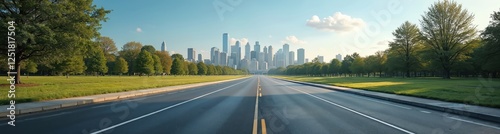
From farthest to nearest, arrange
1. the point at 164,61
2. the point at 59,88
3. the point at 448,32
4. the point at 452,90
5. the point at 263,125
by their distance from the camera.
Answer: the point at 164,61 < the point at 448,32 < the point at 59,88 < the point at 452,90 < the point at 263,125

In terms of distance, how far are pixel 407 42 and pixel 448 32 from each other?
13.1m

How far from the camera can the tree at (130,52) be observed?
108562 mm

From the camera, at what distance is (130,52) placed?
110 meters

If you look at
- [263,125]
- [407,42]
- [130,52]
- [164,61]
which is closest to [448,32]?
[407,42]

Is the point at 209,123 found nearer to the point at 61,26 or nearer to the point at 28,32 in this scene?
the point at 28,32

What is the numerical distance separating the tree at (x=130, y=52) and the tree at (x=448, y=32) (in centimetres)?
9004

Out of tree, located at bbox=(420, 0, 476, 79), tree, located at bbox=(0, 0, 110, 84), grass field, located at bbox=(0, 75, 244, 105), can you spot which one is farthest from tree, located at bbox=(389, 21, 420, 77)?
tree, located at bbox=(0, 0, 110, 84)

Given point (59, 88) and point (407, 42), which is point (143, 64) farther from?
point (407, 42)

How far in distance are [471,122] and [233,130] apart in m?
7.81

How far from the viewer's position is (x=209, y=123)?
30.1ft

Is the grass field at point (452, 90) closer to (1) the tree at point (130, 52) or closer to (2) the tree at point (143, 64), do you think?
(2) the tree at point (143, 64)

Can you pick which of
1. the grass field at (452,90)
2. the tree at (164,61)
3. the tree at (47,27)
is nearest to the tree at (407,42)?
the grass field at (452,90)

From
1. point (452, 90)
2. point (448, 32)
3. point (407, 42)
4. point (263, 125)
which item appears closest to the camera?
point (263, 125)

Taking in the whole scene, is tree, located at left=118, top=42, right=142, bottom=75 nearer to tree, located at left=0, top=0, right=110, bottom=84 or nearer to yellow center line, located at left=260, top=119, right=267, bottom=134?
tree, located at left=0, top=0, right=110, bottom=84
